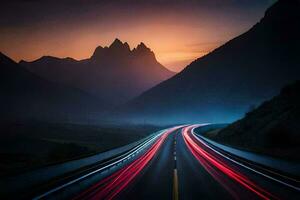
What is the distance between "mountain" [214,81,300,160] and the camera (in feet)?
115

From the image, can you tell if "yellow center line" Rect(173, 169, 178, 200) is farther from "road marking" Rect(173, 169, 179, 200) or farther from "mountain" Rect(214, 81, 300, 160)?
"mountain" Rect(214, 81, 300, 160)

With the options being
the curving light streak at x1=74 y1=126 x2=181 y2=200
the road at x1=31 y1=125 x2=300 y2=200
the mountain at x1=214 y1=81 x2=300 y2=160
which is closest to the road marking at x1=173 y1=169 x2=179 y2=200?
the road at x1=31 y1=125 x2=300 y2=200

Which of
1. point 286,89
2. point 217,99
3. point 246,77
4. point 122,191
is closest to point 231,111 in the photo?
point 217,99

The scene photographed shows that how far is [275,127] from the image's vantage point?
3672 cm

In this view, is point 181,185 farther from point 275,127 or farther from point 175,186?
point 275,127

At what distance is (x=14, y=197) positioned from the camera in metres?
11.7

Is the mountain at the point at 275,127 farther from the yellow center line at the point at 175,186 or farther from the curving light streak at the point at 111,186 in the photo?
the curving light streak at the point at 111,186

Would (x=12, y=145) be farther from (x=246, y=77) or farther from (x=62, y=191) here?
(x=246, y=77)

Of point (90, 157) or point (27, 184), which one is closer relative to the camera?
point (27, 184)

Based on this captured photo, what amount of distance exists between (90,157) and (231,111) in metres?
154

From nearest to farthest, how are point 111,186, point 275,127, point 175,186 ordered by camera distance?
point 175,186
point 111,186
point 275,127

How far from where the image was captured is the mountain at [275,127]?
115ft

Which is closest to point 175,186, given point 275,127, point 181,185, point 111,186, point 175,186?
point 175,186

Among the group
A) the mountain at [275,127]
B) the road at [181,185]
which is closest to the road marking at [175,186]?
the road at [181,185]
